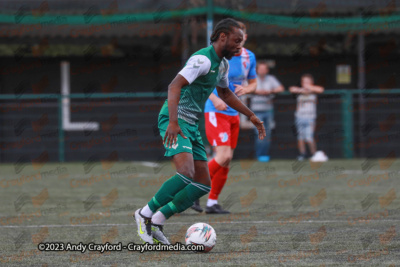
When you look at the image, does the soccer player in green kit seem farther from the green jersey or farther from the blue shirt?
the blue shirt

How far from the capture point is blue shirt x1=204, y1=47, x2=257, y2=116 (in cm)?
884

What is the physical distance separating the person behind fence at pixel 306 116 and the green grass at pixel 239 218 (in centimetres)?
213

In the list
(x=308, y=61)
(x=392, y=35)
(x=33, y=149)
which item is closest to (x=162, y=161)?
(x=33, y=149)

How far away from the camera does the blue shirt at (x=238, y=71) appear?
884cm

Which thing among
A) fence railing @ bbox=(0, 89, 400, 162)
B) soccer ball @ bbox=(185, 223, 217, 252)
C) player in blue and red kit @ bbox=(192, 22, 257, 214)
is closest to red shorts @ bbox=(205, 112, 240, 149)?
player in blue and red kit @ bbox=(192, 22, 257, 214)

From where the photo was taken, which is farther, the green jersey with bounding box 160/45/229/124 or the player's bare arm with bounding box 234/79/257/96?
the player's bare arm with bounding box 234/79/257/96

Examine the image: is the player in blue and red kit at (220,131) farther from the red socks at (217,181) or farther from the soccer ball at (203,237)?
the soccer ball at (203,237)

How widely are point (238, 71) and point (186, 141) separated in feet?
9.69

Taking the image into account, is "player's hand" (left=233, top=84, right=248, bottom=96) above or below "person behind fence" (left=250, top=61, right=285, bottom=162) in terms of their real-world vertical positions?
above

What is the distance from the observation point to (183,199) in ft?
20.5

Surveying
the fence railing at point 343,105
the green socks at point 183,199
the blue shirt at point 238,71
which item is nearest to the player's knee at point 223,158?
the blue shirt at point 238,71

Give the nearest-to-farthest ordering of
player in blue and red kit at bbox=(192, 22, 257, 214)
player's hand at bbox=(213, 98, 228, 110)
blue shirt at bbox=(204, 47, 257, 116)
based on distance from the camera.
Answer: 1. player's hand at bbox=(213, 98, 228, 110)
2. player in blue and red kit at bbox=(192, 22, 257, 214)
3. blue shirt at bbox=(204, 47, 257, 116)

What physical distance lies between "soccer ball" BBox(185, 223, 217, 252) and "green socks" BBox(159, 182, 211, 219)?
0.81 feet

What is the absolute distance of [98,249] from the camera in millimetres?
6113
